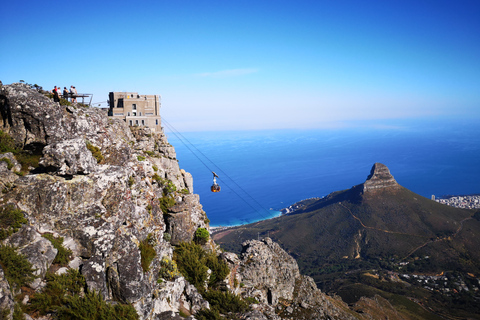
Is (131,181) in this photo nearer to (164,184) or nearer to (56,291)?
(164,184)

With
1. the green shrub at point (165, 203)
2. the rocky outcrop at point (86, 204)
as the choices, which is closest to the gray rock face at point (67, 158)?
the rocky outcrop at point (86, 204)

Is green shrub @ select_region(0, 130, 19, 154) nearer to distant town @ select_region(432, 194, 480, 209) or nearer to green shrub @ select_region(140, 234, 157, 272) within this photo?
green shrub @ select_region(140, 234, 157, 272)

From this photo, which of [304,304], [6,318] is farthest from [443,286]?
[6,318]

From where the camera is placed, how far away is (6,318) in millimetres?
8922

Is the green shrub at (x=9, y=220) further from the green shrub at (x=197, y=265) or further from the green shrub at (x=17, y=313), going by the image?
the green shrub at (x=197, y=265)

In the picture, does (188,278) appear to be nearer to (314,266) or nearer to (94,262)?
(94,262)

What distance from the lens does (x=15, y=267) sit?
10.1 m

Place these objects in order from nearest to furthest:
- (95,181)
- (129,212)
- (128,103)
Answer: (95,181) < (129,212) < (128,103)

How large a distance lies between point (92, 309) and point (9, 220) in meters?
4.73

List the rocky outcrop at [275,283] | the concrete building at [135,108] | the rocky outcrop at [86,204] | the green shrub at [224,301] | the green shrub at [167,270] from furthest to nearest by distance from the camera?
the concrete building at [135,108] < the rocky outcrop at [275,283] < the green shrub at [224,301] < the green shrub at [167,270] < the rocky outcrop at [86,204]

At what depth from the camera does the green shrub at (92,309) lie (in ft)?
34.7

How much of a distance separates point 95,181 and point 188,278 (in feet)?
29.0

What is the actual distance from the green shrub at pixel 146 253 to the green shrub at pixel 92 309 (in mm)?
2365

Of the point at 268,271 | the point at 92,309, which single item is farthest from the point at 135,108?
the point at 92,309
